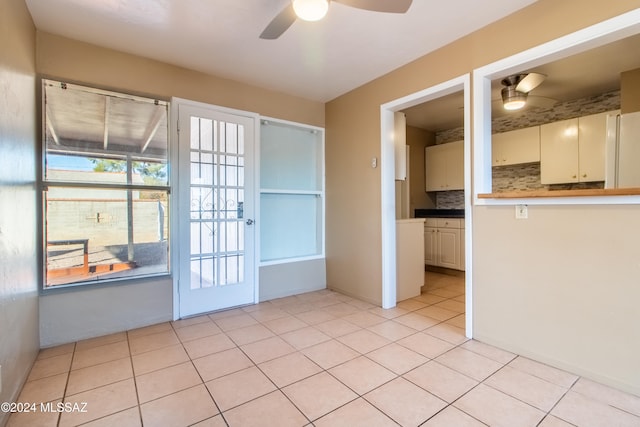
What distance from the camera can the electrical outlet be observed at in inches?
83.7

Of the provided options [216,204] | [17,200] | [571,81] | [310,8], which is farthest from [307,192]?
[571,81]

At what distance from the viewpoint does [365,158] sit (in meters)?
3.44

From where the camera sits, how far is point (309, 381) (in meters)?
1.86

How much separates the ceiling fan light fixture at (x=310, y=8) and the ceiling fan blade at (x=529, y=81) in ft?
8.35

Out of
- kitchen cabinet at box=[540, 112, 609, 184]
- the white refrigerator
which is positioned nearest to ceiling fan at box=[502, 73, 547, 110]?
the white refrigerator

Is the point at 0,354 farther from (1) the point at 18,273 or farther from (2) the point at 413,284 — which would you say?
(2) the point at 413,284

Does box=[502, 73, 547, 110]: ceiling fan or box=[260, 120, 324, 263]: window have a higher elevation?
box=[502, 73, 547, 110]: ceiling fan

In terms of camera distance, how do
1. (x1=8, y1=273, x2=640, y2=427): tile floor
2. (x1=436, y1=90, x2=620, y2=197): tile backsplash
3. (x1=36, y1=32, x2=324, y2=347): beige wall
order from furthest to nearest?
1. (x1=436, y1=90, x2=620, y2=197): tile backsplash
2. (x1=36, y1=32, x2=324, y2=347): beige wall
3. (x1=8, y1=273, x2=640, y2=427): tile floor

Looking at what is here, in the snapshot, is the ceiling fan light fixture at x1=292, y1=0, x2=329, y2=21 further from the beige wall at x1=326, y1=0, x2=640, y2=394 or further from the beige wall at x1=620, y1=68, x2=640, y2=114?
the beige wall at x1=620, y1=68, x2=640, y2=114

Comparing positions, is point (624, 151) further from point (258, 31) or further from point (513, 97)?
point (258, 31)

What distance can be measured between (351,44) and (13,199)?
266cm

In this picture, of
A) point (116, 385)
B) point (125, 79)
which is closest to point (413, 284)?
point (116, 385)

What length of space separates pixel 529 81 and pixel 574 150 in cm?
141

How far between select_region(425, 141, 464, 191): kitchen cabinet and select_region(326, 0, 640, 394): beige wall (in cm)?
254
